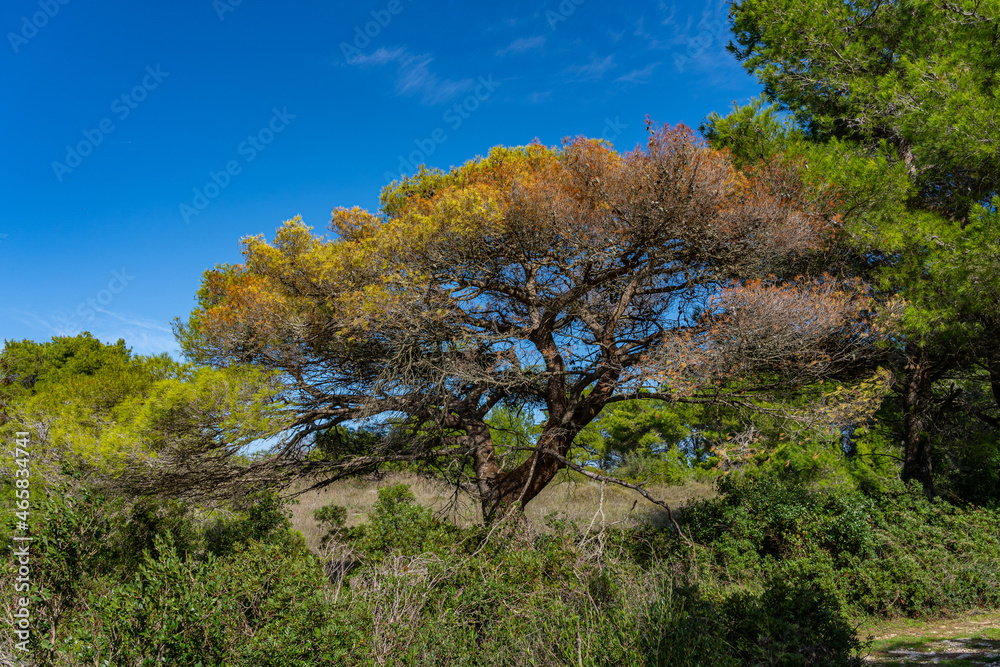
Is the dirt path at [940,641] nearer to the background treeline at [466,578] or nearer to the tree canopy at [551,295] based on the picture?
the background treeline at [466,578]

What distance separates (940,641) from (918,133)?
7351mm

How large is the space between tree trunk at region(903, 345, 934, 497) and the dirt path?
3.73 meters

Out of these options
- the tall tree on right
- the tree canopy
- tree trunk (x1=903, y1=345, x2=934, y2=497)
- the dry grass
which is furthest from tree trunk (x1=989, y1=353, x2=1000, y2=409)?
the dry grass

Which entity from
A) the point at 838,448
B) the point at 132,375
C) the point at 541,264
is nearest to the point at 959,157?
the point at 541,264

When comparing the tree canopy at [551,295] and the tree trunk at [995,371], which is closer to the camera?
the tree canopy at [551,295]

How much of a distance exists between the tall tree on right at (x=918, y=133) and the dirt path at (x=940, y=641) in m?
3.96

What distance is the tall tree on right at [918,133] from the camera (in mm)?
8570

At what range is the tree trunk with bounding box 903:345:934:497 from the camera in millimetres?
10797

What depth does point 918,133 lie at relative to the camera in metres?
9.23

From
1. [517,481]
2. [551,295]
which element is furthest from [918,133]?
[517,481]

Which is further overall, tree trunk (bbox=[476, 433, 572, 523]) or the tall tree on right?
tree trunk (bbox=[476, 433, 572, 523])

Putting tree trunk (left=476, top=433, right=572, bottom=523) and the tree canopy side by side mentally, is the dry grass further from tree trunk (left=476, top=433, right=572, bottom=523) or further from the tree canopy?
Answer: the tree canopy

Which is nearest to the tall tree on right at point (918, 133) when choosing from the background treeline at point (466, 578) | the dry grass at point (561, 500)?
the background treeline at point (466, 578)

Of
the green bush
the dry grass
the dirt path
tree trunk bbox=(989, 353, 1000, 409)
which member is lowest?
the dirt path
